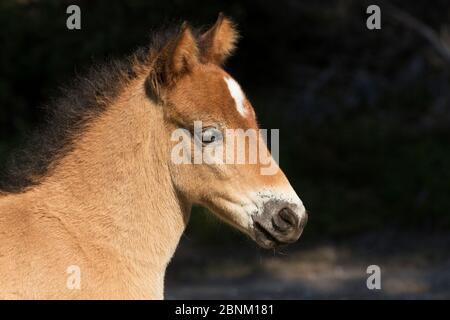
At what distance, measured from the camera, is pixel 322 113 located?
1413cm

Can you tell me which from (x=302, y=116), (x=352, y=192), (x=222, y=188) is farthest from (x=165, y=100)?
(x=302, y=116)

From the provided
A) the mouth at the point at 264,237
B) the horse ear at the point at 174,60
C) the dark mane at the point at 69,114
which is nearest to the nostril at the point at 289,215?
the mouth at the point at 264,237

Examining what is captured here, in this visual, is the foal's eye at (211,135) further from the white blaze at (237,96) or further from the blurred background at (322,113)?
the blurred background at (322,113)

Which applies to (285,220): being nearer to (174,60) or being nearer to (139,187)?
(139,187)

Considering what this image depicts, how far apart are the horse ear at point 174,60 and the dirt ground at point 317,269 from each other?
5.57 metres

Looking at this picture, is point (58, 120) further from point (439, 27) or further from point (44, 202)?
point (439, 27)

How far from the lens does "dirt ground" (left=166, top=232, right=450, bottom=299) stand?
10.2 metres

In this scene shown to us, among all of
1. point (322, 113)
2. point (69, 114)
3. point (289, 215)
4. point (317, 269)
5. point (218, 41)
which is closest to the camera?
point (289, 215)

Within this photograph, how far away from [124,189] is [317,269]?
7235 millimetres

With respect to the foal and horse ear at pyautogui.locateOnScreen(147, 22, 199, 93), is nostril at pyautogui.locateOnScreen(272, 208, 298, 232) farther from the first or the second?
horse ear at pyautogui.locateOnScreen(147, 22, 199, 93)

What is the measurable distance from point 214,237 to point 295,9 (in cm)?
418

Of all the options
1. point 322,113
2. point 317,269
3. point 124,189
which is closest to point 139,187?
point 124,189

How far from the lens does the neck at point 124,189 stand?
14.4 feet

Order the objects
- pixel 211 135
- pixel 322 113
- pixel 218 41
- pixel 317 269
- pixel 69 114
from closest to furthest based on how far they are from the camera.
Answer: pixel 211 135 → pixel 69 114 → pixel 218 41 → pixel 317 269 → pixel 322 113
